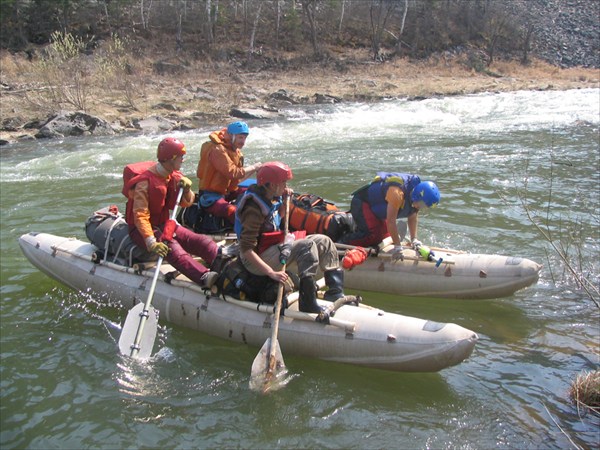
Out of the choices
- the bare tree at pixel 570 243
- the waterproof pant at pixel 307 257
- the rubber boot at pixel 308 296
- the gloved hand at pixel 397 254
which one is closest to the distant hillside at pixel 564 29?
the bare tree at pixel 570 243

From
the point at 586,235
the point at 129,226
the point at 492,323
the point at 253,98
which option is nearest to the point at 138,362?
the point at 129,226

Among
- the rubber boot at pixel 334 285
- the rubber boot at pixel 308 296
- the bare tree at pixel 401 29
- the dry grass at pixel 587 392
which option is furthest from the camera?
the bare tree at pixel 401 29

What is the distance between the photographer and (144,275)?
5715mm

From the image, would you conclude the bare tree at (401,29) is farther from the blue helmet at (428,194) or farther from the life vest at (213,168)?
the blue helmet at (428,194)

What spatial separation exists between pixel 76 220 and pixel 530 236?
6.94 meters

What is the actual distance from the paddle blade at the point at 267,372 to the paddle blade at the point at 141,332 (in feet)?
3.62

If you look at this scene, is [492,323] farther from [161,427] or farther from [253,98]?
[253,98]

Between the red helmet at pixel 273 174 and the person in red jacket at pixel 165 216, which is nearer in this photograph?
the red helmet at pixel 273 174

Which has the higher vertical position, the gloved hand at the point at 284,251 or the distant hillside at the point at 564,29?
the distant hillside at the point at 564,29

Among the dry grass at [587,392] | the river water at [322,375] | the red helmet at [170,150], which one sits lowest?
the river water at [322,375]

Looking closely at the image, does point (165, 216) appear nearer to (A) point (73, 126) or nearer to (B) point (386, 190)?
(B) point (386, 190)

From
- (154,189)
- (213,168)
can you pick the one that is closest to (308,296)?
(154,189)

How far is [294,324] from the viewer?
15.8 feet

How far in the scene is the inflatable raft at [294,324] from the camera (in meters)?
4.39
